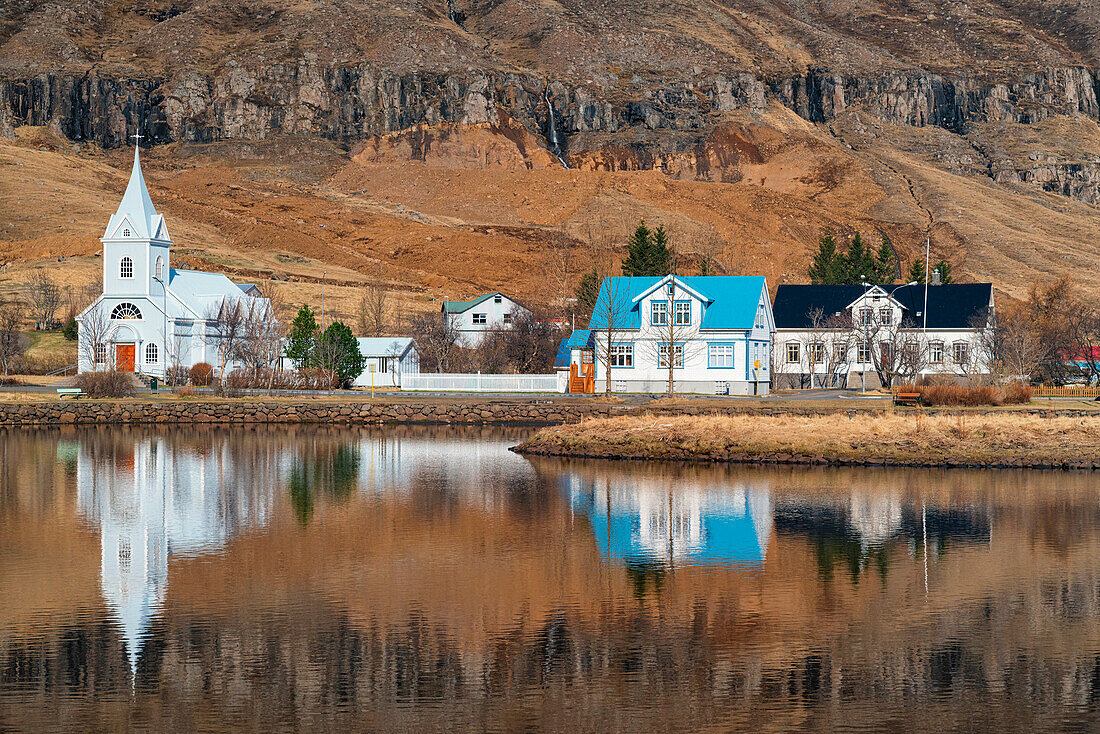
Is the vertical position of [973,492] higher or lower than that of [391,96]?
lower

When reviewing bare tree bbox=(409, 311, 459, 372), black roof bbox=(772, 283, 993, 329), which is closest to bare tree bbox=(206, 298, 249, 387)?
bare tree bbox=(409, 311, 459, 372)

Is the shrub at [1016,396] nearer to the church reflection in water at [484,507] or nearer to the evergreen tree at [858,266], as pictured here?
the church reflection in water at [484,507]

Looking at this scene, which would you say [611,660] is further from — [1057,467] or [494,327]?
[494,327]

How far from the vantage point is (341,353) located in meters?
68.9

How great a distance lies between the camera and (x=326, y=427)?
54344mm

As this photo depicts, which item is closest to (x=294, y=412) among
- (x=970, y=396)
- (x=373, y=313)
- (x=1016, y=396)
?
(x=970, y=396)

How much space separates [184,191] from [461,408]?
12313cm

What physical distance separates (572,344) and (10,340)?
31.1 meters

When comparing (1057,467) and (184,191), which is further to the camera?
Result: (184,191)

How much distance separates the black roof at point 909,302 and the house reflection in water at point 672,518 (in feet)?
152

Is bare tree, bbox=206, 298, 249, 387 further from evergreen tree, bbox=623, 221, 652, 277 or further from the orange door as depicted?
evergreen tree, bbox=623, 221, 652, 277

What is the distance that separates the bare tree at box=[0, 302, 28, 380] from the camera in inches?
2714

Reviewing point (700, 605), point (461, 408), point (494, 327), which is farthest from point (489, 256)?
point (700, 605)

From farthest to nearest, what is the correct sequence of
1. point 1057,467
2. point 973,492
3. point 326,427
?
A: point 326,427 < point 1057,467 < point 973,492
